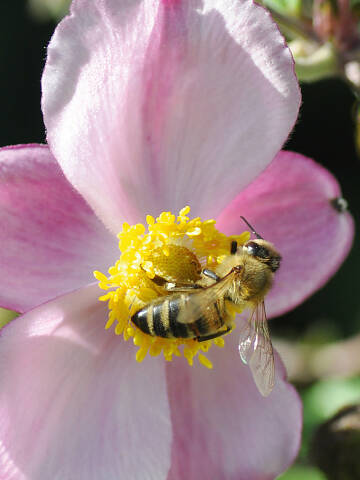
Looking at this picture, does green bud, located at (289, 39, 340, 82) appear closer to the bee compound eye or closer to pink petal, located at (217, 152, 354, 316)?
pink petal, located at (217, 152, 354, 316)

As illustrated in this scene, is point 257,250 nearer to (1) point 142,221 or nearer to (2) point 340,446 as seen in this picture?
(1) point 142,221

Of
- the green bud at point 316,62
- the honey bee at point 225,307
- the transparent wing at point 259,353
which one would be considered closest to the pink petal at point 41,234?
the honey bee at point 225,307

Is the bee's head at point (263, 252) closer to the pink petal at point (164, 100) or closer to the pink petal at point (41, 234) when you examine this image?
the pink petal at point (164, 100)

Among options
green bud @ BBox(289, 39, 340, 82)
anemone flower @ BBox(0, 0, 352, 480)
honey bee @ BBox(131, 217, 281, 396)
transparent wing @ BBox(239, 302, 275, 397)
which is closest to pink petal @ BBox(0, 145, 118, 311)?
anemone flower @ BBox(0, 0, 352, 480)

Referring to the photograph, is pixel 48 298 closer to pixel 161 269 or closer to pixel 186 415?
pixel 161 269

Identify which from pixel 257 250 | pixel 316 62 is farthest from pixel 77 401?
pixel 316 62

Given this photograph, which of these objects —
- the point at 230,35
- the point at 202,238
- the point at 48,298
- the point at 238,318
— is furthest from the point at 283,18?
the point at 48,298
